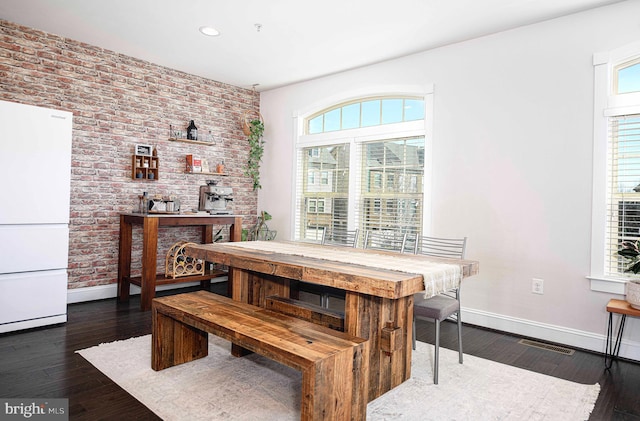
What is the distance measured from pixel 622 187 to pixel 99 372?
13.1ft

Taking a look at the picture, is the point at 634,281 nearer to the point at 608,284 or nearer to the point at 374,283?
the point at 608,284

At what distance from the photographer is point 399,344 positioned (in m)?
2.33

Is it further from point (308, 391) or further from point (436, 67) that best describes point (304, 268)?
point (436, 67)

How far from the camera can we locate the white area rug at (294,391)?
7.25 ft

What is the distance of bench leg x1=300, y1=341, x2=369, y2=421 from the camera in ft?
5.77

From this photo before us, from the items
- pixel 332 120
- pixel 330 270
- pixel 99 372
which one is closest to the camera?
pixel 330 270

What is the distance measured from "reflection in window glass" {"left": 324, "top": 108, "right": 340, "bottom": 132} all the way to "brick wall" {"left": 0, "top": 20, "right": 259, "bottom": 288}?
1.52 meters

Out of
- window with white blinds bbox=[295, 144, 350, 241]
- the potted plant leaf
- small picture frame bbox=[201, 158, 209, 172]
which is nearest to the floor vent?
the potted plant leaf

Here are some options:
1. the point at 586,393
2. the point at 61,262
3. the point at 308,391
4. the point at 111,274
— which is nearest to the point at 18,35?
the point at 61,262

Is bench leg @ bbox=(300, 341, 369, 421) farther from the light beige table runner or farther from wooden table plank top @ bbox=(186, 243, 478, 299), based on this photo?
the light beige table runner

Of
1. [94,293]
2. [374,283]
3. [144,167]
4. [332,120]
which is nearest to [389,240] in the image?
[374,283]

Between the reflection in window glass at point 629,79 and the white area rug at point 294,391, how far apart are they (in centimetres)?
224

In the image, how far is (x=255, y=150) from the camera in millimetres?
5980

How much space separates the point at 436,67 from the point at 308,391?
3585mm
